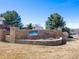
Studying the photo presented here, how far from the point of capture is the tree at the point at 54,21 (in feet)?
160

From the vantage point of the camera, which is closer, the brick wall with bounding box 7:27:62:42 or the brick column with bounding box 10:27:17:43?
the brick column with bounding box 10:27:17:43

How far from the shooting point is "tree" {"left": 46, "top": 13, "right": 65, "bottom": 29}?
1922 inches

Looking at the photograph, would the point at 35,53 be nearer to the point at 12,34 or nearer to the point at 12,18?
the point at 12,34

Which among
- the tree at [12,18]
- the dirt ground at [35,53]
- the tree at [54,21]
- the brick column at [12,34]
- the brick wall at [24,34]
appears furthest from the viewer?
the tree at [12,18]


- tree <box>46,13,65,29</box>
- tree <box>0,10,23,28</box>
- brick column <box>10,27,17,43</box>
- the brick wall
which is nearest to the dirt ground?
brick column <box>10,27,17,43</box>

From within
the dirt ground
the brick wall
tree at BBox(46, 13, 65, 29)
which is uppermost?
tree at BBox(46, 13, 65, 29)

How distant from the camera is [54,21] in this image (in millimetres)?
48906

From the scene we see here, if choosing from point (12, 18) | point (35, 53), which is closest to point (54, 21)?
point (12, 18)

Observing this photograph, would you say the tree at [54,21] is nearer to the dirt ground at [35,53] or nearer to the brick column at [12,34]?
the brick column at [12,34]

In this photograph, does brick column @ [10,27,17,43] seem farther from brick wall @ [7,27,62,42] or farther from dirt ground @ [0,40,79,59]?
dirt ground @ [0,40,79,59]

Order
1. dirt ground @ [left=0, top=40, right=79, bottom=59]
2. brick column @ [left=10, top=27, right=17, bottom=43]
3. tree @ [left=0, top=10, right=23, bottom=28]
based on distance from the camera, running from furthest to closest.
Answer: tree @ [left=0, top=10, right=23, bottom=28] < brick column @ [left=10, top=27, right=17, bottom=43] < dirt ground @ [left=0, top=40, right=79, bottom=59]

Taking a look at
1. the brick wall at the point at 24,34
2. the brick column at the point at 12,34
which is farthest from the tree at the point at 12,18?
the brick column at the point at 12,34

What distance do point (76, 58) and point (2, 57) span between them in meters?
4.98

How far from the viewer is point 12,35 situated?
2067 centimetres
